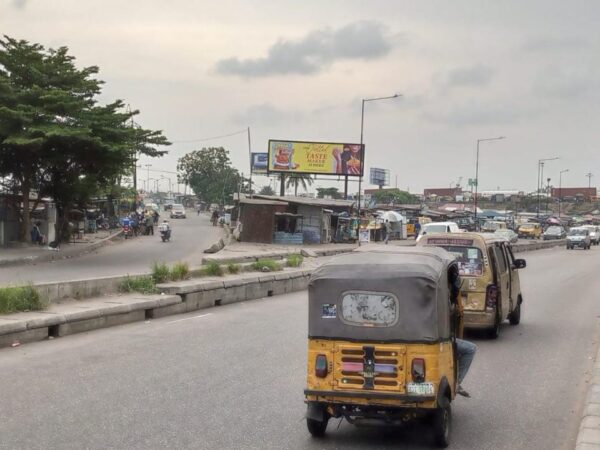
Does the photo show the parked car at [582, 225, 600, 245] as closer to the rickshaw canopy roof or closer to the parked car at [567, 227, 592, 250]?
the parked car at [567, 227, 592, 250]

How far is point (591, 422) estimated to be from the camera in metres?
6.72

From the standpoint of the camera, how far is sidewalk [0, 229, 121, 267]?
29.3 m

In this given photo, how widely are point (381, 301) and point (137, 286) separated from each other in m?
10.8

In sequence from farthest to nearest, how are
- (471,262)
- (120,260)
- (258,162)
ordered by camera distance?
(258,162)
(120,260)
(471,262)

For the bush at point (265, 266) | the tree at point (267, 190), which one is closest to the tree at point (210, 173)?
Result: the tree at point (267, 190)

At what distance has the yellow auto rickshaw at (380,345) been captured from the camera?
599 centimetres

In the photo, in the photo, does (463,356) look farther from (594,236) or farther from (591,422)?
(594,236)

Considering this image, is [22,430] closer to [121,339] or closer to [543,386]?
[121,339]

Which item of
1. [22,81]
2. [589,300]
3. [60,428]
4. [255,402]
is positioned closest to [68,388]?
[60,428]

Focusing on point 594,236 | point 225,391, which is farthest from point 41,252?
point 594,236

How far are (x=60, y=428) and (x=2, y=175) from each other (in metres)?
31.2

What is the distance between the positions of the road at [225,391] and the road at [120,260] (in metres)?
9.49

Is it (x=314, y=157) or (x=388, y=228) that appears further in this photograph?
(x=314, y=157)

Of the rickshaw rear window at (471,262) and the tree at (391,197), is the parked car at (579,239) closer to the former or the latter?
the rickshaw rear window at (471,262)
